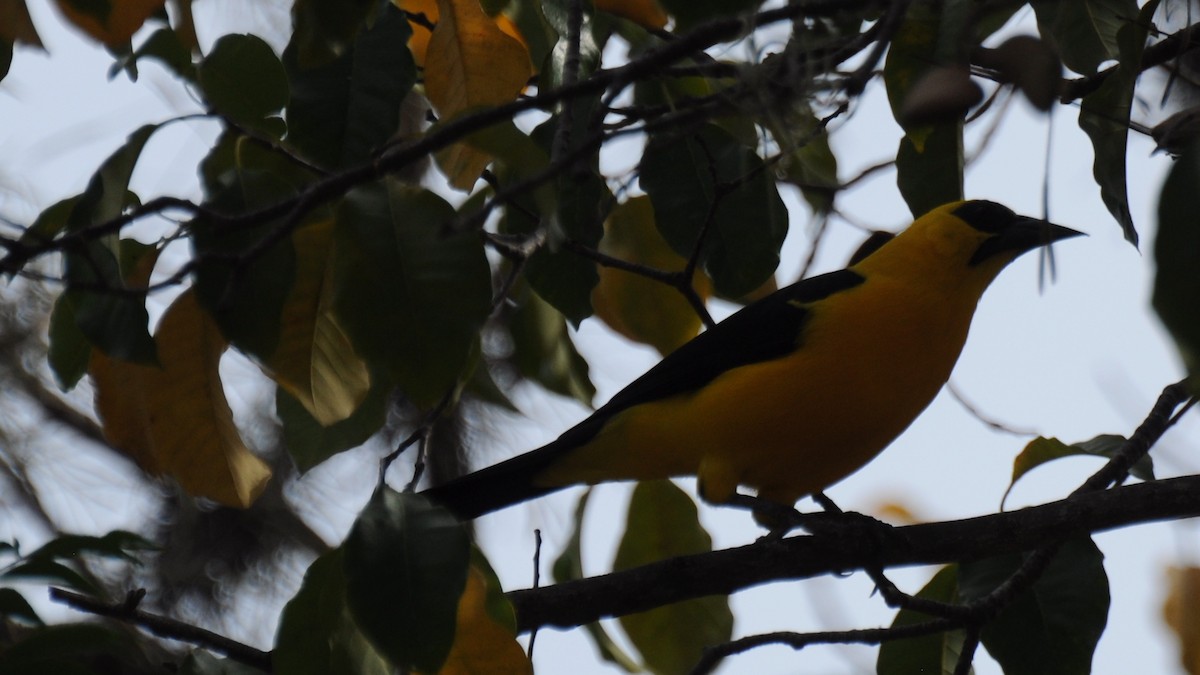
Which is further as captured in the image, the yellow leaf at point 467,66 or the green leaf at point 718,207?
the green leaf at point 718,207

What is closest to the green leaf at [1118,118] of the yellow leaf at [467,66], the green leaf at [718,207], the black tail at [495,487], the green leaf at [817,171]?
the green leaf at [817,171]

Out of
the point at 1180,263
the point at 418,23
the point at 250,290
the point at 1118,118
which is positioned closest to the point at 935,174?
the point at 1118,118

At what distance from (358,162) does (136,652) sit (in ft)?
3.26

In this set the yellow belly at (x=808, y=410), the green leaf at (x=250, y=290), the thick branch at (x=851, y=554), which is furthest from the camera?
the yellow belly at (x=808, y=410)

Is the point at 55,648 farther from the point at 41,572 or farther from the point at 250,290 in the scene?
the point at 250,290

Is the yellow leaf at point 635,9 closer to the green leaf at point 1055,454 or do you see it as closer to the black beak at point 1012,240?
the green leaf at point 1055,454

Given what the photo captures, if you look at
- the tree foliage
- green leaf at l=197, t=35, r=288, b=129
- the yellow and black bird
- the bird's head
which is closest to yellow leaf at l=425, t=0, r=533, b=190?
the tree foliage

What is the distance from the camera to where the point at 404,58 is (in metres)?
2.42

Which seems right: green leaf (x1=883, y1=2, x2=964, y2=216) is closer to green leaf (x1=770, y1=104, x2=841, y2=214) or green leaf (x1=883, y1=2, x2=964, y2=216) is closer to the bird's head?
green leaf (x1=770, y1=104, x2=841, y2=214)

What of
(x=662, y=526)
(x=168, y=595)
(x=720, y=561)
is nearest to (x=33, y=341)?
(x=168, y=595)

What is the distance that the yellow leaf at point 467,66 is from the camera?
272 cm

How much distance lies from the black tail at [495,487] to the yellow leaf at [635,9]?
170 cm

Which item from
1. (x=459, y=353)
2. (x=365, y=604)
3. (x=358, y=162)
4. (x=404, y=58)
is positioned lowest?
(x=365, y=604)

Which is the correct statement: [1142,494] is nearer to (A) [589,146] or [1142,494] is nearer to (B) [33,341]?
(A) [589,146]
